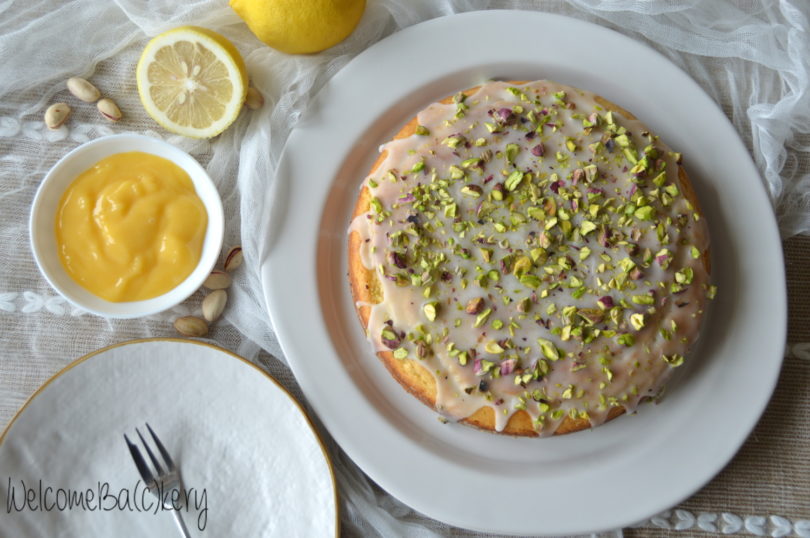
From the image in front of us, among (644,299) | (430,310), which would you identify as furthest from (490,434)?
(644,299)

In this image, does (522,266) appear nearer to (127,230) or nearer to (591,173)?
(591,173)

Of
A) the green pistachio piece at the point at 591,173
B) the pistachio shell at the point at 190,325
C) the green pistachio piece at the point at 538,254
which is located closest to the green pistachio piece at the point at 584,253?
the green pistachio piece at the point at 538,254

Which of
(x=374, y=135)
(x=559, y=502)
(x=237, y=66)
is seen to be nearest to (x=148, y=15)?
(x=237, y=66)

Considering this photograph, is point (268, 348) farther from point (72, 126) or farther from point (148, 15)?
point (148, 15)

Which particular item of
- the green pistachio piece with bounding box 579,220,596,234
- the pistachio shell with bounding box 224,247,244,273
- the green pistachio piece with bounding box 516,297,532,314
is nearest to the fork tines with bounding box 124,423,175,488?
the pistachio shell with bounding box 224,247,244,273

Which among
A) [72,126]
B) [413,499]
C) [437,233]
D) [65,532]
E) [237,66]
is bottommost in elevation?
[65,532]
